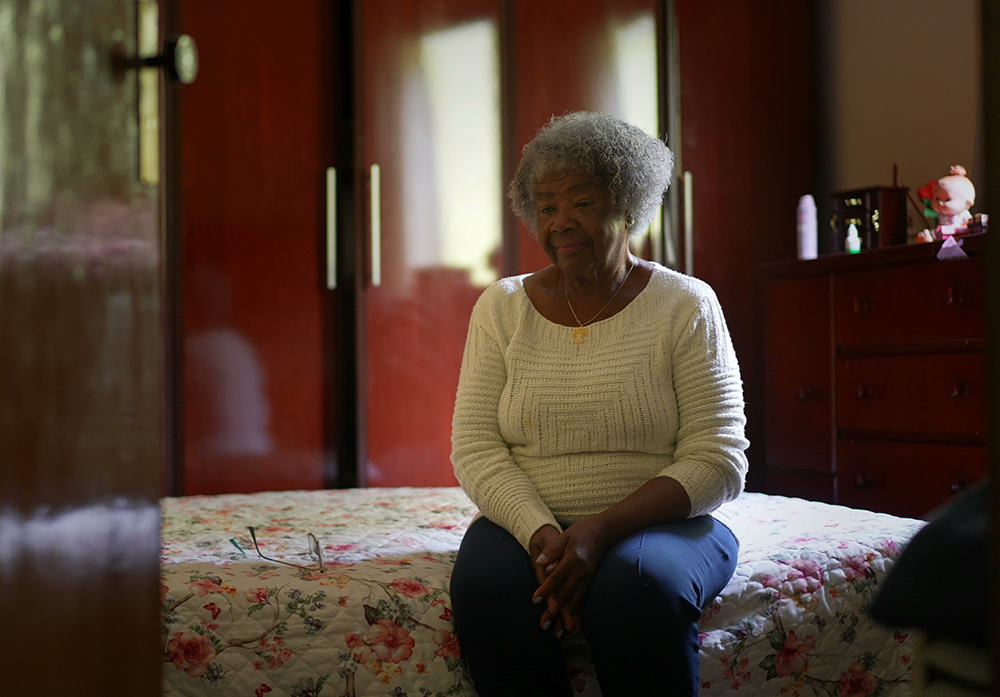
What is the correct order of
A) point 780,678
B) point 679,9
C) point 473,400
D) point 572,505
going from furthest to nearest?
point 679,9
point 473,400
point 572,505
point 780,678

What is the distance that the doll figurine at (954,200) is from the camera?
2367 millimetres

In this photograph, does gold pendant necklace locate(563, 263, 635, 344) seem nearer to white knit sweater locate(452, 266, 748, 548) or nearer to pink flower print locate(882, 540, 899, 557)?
white knit sweater locate(452, 266, 748, 548)

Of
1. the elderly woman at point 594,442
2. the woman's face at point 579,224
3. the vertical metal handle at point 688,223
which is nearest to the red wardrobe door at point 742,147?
the vertical metal handle at point 688,223

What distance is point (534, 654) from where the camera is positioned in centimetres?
120

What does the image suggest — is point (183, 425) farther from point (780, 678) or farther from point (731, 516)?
point (780, 678)

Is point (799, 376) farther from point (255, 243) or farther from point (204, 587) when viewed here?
point (204, 587)

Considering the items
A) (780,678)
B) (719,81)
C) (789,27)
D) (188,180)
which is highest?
(789,27)

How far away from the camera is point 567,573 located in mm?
1214

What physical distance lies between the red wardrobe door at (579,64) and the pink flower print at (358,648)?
1.93m

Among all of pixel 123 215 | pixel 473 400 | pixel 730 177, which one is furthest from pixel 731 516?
pixel 730 177

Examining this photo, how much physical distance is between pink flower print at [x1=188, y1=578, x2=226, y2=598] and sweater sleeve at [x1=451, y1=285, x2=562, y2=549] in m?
0.39

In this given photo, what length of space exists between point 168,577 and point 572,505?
23.1 inches

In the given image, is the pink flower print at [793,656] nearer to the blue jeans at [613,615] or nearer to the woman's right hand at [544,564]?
the blue jeans at [613,615]

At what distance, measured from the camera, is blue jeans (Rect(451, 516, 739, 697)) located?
1.13 metres
